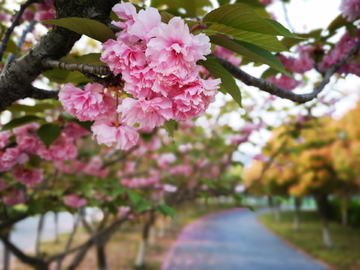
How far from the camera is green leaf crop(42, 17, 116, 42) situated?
21.3 inches

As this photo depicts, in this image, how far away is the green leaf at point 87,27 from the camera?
54cm

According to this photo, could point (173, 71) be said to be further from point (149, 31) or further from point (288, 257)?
point (288, 257)

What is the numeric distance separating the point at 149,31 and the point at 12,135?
1.15m

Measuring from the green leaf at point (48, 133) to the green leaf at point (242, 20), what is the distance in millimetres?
796

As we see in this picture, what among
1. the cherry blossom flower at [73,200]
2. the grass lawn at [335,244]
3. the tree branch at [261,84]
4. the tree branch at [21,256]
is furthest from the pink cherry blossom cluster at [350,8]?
the grass lawn at [335,244]

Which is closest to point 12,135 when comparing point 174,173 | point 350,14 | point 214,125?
point 350,14

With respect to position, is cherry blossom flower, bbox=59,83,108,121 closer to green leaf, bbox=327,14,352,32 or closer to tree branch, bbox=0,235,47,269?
green leaf, bbox=327,14,352,32

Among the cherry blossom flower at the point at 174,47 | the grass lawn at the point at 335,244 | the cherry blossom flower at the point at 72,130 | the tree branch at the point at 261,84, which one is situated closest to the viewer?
the cherry blossom flower at the point at 174,47

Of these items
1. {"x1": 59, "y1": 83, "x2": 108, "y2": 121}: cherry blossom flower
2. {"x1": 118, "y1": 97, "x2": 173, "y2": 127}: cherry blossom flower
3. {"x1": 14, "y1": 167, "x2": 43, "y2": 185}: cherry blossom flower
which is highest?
{"x1": 59, "y1": 83, "x2": 108, "y2": 121}: cherry blossom flower

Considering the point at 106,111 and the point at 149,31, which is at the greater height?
the point at 149,31

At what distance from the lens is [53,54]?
0.70m

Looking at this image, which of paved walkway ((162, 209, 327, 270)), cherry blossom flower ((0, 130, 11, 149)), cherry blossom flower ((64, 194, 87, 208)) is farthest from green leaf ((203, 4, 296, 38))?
paved walkway ((162, 209, 327, 270))

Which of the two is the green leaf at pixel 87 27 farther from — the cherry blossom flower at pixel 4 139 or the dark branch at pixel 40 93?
the cherry blossom flower at pixel 4 139

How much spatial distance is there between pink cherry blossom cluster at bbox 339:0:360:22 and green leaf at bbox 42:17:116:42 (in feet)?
3.23
